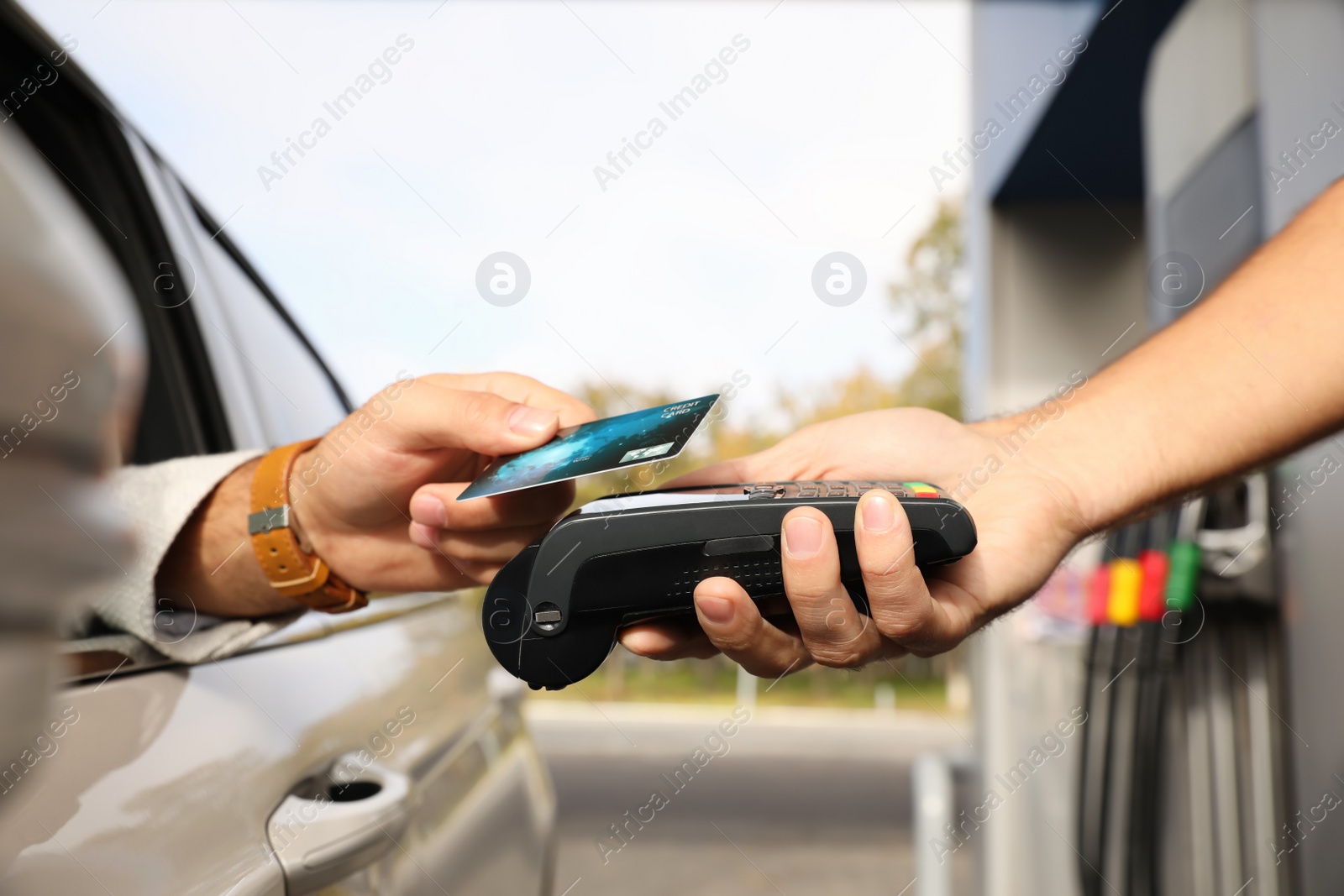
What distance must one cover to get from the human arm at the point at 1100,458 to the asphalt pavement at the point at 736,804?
224 cm

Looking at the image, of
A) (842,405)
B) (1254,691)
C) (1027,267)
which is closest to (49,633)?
(1254,691)

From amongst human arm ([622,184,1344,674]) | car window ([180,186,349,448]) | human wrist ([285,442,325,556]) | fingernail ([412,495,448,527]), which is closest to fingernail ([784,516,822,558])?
human arm ([622,184,1344,674])

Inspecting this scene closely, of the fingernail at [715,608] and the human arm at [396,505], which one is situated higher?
the human arm at [396,505]

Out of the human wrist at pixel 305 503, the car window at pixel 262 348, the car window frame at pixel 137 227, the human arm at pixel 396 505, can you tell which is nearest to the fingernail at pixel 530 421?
the human arm at pixel 396 505

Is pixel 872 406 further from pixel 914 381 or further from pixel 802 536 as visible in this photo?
pixel 802 536

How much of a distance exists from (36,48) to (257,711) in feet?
3.06

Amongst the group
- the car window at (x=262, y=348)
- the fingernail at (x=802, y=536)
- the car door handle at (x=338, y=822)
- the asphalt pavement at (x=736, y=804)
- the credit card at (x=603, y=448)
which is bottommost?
the asphalt pavement at (x=736, y=804)

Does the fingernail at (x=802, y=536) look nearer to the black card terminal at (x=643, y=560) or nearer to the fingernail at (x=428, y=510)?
the black card terminal at (x=643, y=560)

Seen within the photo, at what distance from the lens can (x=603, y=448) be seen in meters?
0.95

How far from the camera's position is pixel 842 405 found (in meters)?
15.0

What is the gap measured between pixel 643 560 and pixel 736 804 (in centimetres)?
701

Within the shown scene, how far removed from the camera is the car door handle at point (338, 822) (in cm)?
87

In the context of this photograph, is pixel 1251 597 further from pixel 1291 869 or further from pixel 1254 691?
pixel 1291 869

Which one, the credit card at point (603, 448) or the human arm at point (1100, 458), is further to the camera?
the human arm at point (1100, 458)
